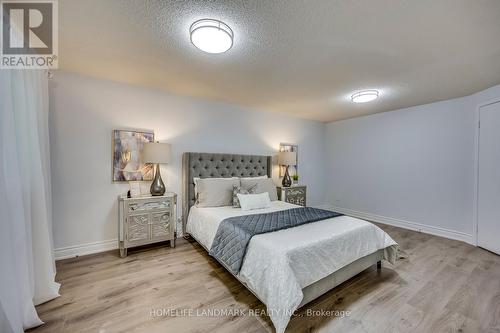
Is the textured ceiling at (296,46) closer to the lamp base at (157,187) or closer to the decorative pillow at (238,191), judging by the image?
the lamp base at (157,187)

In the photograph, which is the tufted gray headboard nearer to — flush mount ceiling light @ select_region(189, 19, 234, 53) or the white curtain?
the white curtain

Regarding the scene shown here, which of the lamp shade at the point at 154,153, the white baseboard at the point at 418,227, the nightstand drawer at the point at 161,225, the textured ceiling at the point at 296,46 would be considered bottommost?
the white baseboard at the point at 418,227

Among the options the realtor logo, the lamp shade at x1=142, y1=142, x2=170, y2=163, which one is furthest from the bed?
the realtor logo

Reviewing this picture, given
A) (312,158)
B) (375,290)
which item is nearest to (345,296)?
(375,290)

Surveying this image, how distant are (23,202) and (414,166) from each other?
5305 millimetres

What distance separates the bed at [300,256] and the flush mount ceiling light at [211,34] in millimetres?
1708

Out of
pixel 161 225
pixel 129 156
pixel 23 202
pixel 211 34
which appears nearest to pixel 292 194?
pixel 161 225

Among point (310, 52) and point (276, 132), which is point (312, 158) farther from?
point (310, 52)

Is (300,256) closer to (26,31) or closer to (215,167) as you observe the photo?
(215,167)

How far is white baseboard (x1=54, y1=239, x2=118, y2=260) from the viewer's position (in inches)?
97.0

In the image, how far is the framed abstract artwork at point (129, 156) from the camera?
276cm

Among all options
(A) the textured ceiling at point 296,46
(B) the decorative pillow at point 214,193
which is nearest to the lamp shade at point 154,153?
(B) the decorative pillow at point 214,193

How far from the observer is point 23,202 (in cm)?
152

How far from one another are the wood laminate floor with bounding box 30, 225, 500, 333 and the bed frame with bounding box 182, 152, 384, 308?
0.56 feet
